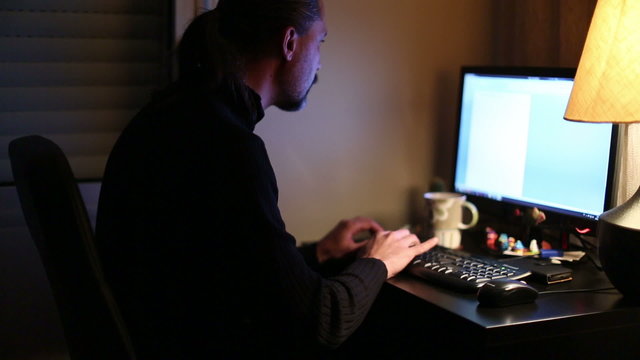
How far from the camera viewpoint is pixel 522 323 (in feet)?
3.96

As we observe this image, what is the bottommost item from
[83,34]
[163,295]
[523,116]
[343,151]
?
[163,295]

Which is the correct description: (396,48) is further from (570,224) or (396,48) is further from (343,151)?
(570,224)

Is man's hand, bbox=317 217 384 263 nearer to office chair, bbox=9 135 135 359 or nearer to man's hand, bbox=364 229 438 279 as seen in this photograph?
man's hand, bbox=364 229 438 279

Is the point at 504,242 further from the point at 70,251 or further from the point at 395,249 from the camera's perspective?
the point at 70,251

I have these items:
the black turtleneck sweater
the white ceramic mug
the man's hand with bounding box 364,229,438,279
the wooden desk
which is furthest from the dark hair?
the white ceramic mug

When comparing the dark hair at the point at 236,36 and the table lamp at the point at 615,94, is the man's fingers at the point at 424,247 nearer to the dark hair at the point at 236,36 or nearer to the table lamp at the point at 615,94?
the table lamp at the point at 615,94

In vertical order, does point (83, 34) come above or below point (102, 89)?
above

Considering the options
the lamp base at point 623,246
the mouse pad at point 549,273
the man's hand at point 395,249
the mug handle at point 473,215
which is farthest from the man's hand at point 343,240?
the lamp base at point 623,246

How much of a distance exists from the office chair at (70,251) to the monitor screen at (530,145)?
985mm

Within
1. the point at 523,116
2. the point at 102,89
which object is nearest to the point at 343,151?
the point at 523,116

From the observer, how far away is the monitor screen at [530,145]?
1559 mm

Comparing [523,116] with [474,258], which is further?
[523,116]

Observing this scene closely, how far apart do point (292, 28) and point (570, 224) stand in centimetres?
72

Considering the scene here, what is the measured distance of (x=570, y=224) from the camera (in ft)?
5.30
